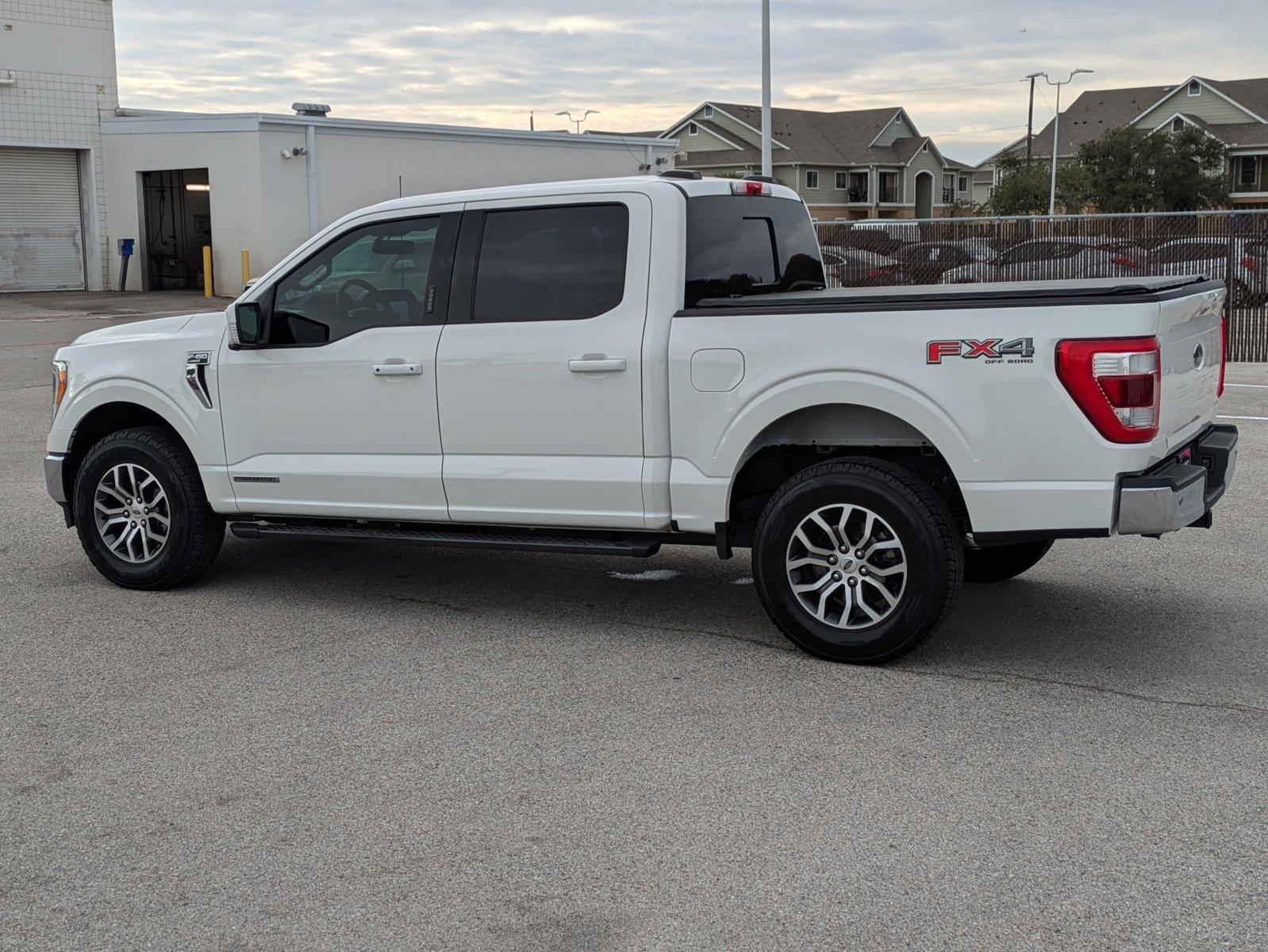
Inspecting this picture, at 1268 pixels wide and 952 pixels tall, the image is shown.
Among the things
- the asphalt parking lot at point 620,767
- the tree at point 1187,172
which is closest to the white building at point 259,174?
the asphalt parking lot at point 620,767

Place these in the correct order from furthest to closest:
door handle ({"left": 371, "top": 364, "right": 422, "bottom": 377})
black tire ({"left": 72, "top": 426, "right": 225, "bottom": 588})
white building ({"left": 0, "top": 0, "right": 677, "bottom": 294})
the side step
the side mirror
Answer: white building ({"left": 0, "top": 0, "right": 677, "bottom": 294}) → black tire ({"left": 72, "top": 426, "right": 225, "bottom": 588}) → the side mirror → door handle ({"left": 371, "top": 364, "right": 422, "bottom": 377}) → the side step

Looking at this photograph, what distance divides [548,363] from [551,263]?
487 millimetres

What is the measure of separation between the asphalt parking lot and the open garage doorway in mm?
31562

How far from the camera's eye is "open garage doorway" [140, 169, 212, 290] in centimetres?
3684

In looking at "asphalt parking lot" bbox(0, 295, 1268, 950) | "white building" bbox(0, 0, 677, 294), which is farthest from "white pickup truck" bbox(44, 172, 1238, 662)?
"white building" bbox(0, 0, 677, 294)

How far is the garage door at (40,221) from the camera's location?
35219mm

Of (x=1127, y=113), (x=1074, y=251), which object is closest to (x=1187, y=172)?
(x=1127, y=113)

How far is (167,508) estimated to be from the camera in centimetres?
720

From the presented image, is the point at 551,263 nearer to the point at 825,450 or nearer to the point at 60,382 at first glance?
the point at 825,450

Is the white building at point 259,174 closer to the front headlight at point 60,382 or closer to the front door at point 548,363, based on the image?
the front headlight at point 60,382

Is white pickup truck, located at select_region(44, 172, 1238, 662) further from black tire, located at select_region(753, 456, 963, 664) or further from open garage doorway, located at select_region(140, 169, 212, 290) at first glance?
open garage doorway, located at select_region(140, 169, 212, 290)

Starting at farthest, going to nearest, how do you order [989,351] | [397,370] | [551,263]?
1. [397,370]
2. [551,263]
3. [989,351]

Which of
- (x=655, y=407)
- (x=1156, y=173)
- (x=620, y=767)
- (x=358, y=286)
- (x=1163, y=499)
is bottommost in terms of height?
(x=620, y=767)

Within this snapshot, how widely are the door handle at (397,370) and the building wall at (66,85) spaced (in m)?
32.2
